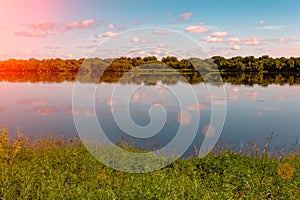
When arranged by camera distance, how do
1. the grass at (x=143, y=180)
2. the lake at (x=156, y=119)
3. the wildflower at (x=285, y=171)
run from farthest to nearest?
1. the lake at (x=156, y=119)
2. the wildflower at (x=285, y=171)
3. the grass at (x=143, y=180)

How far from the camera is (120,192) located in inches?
209

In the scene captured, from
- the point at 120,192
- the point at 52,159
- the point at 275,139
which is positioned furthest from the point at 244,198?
the point at 275,139

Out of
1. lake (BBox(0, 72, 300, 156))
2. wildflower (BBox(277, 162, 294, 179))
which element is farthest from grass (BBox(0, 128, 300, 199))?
lake (BBox(0, 72, 300, 156))

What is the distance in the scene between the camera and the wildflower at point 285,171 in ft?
22.9

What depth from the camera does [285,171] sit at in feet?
23.7

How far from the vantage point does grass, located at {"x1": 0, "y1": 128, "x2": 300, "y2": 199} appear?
16.5 ft

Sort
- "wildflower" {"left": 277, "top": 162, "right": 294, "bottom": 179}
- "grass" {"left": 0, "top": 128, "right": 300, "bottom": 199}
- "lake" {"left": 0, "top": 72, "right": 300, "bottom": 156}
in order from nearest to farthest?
1. "grass" {"left": 0, "top": 128, "right": 300, "bottom": 199}
2. "wildflower" {"left": 277, "top": 162, "right": 294, "bottom": 179}
3. "lake" {"left": 0, "top": 72, "right": 300, "bottom": 156}

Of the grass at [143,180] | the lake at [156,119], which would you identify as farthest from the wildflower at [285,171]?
the lake at [156,119]

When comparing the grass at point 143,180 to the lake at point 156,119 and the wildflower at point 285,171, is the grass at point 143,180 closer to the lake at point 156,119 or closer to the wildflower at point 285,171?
the wildflower at point 285,171

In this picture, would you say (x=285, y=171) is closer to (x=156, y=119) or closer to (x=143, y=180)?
(x=143, y=180)

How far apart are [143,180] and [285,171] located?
3547 mm

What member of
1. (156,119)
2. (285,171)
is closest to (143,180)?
(285,171)

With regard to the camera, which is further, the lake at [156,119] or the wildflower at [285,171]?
the lake at [156,119]

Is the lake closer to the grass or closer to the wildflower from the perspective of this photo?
the grass
